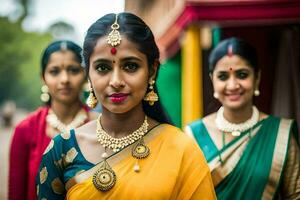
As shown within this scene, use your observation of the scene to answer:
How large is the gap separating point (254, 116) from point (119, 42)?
5.46 ft

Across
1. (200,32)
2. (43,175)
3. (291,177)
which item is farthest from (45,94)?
(200,32)

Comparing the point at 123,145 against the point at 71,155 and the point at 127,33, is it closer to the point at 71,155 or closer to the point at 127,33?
the point at 71,155

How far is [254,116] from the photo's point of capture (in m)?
3.74

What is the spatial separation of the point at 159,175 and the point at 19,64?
32.2 meters

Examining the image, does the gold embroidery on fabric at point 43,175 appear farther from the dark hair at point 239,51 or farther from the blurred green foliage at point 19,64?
the blurred green foliage at point 19,64

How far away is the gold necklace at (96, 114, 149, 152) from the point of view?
2.44 meters

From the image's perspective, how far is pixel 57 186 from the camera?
8.15ft

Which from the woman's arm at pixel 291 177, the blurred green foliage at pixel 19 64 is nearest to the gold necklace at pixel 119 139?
the woman's arm at pixel 291 177

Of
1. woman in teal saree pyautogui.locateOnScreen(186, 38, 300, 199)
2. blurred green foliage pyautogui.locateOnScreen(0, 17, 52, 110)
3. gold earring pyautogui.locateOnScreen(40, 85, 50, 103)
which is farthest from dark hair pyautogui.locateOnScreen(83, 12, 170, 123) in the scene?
blurred green foliage pyautogui.locateOnScreen(0, 17, 52, 110)

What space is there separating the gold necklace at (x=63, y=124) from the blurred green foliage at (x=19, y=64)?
89.4ft

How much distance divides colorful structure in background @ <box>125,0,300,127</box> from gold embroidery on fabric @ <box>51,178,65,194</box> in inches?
92.5

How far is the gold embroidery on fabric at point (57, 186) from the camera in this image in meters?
2.48

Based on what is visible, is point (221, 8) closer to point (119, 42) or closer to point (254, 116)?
point (254, 116)

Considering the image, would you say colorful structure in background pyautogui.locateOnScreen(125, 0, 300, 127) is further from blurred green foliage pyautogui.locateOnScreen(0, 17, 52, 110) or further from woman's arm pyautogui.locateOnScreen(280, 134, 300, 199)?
blurred green foliage pyautogui.locateOnScreen(0, 17, 52, 110)
